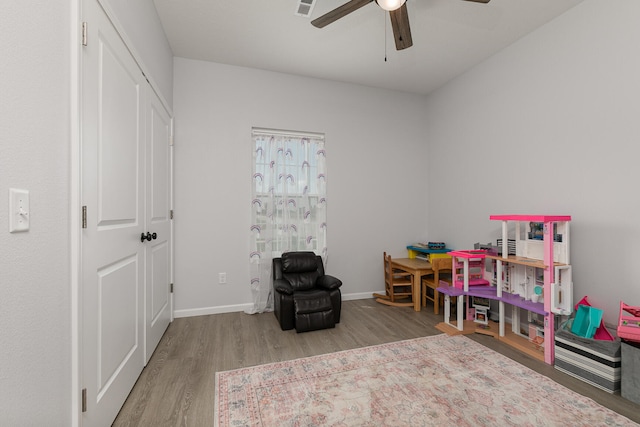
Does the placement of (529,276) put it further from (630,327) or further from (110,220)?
(110,220)

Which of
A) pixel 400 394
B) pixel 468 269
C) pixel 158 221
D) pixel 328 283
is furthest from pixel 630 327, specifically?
pixel 158 221

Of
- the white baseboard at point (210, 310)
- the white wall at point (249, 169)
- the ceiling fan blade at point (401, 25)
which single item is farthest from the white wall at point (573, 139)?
the white baseboard at point (210, 310)

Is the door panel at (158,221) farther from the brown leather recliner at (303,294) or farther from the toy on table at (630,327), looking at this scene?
the toy on table at (630,327)

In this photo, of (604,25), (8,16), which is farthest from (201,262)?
(604,25)

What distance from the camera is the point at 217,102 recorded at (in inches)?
135

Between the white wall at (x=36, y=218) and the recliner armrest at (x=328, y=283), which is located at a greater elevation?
the white wall at (x=36, y=218)

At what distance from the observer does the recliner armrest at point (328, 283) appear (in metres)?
3.11

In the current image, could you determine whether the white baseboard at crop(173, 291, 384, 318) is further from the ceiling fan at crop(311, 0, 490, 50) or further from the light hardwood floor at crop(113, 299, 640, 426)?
the ceiling fan at crop(311, 0, 490, 50)

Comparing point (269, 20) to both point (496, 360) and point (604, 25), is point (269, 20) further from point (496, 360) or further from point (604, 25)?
point (496, 360)

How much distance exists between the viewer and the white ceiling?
8.13ft

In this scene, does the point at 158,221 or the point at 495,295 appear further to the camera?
the point at 495,295

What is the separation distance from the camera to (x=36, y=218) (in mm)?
985

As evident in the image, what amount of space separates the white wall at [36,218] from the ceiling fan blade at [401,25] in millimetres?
1869

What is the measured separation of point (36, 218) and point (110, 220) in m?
0.63
